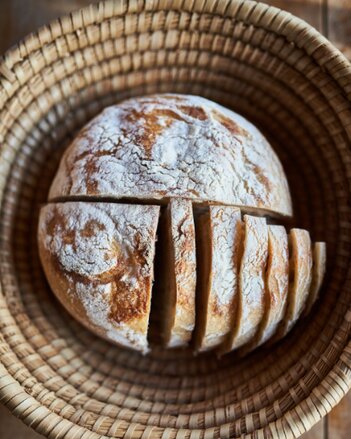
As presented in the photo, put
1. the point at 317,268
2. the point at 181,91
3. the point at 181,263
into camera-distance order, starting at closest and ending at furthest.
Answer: the point at 181,263 < the point at 317,268 < the point at 181,91

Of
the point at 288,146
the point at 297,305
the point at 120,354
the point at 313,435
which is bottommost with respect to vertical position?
the point at 313,435

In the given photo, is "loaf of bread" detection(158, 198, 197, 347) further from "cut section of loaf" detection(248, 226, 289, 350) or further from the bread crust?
"cut section of loaf" detection(248, 226, 289, 350)

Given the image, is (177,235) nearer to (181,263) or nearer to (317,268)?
(181,263)

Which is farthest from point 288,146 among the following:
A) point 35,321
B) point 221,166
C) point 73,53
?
point 35,321

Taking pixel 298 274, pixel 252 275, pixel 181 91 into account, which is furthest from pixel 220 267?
pixel 181 91

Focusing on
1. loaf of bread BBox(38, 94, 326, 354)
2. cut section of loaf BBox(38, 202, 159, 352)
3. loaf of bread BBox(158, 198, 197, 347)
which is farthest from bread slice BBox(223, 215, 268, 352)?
cut section of loaf BBox(38, 202, 159, 352)

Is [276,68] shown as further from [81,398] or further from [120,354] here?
[81,398]

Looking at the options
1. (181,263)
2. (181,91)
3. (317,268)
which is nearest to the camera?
(181,263)
